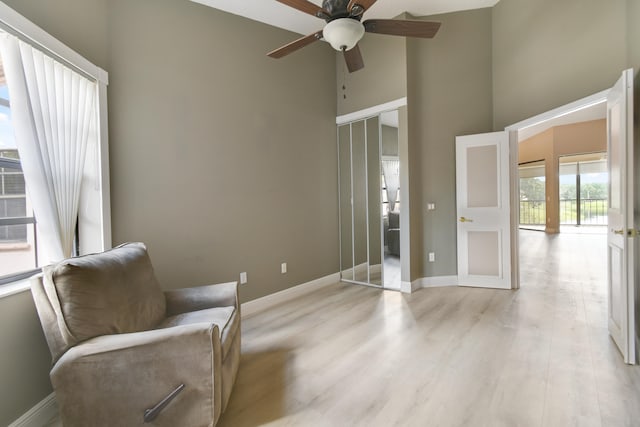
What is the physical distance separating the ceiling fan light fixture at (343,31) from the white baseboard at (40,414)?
112 inches

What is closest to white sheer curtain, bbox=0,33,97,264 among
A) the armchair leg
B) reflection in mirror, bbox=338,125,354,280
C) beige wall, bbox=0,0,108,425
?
beige wall, bbox=0,0,108,425

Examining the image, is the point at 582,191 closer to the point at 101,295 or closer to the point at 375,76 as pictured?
the point at 375,76

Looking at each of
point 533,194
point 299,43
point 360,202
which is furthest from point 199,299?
point 533,194

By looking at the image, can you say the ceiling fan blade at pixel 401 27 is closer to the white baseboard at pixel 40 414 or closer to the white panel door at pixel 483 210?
the white panel door at pixel 483 210

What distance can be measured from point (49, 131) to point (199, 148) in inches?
47.6

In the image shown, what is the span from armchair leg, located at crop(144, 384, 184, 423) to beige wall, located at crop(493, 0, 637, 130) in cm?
391

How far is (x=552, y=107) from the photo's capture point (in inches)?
121

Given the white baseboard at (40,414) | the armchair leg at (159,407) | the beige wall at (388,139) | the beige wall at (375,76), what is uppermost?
the beige wall at (375,76)

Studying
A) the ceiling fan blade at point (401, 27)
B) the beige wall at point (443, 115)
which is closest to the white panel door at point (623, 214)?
the ceiling fan blade at point (401, 27)

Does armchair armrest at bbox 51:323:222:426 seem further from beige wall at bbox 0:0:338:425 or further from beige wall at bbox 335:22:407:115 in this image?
beige wall at bbox 335:22:407:115

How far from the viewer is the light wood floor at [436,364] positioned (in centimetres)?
166

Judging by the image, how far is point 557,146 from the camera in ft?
28.1

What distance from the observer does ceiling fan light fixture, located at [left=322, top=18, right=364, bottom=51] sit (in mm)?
1845

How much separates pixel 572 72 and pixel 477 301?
8.53 ft
